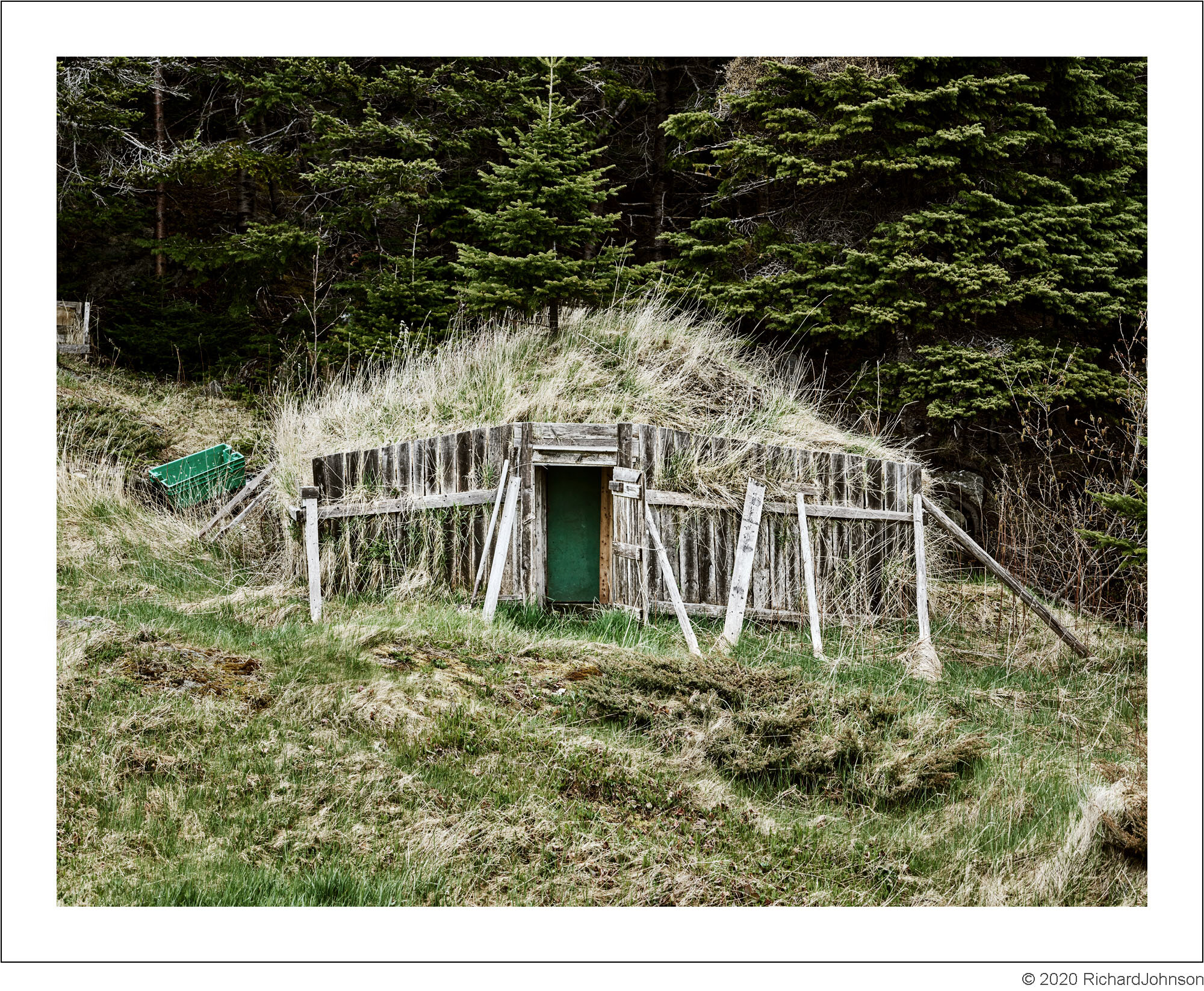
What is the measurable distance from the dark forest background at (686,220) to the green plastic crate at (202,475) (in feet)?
6.44

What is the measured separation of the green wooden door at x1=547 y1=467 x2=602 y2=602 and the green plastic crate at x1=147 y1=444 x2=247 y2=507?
5.00m

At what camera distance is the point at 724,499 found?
8.02 m

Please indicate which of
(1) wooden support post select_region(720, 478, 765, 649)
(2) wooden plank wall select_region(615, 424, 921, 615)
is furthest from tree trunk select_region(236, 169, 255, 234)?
(1) wooden support post select_region(720, 478, 765, 649)

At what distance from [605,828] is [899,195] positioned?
9.63 m

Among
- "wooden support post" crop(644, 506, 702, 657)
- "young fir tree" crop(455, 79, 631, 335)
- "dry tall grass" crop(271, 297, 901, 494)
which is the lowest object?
"wooden support post" crop(644, 506, 702, 657)

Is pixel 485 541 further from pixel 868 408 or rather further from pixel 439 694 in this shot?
pixel 868 408

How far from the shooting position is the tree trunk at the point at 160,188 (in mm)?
13906

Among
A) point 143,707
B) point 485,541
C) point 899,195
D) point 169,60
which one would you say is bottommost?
Answer: point 143,707

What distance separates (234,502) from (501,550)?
409 centimetres

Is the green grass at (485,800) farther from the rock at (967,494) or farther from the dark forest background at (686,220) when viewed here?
the rock at (967,494)

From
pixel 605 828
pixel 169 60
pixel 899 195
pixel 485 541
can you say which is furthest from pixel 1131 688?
pixel 169 60

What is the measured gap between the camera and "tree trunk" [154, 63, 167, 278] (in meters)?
13.9

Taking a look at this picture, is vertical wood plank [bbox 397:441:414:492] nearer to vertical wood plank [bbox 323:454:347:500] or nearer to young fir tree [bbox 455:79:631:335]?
vertical wood plank [bbox 323:454:347:500]

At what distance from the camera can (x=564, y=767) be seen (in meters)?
5.41
